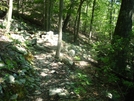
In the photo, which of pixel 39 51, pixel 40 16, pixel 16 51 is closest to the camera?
pixel 16 51

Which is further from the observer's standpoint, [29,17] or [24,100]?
[29,17]

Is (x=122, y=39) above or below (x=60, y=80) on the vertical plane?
above

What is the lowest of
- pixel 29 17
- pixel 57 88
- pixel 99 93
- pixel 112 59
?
pixel 99 93

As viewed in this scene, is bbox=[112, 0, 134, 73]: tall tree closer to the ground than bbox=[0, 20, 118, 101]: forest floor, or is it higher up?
higher up

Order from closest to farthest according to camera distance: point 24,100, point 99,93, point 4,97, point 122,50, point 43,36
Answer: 1. point 4,97
2. point 24,100
3. point 122,50
4. point 99,93
5. point 43,36

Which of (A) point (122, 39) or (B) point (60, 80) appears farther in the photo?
(B) point (60, 80)

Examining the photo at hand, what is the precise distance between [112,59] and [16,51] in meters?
4.30

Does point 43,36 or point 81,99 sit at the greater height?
point 43,36

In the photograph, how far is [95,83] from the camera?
9.36m

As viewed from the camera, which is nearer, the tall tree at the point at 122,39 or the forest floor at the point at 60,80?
the forest floor at the point at 60,80

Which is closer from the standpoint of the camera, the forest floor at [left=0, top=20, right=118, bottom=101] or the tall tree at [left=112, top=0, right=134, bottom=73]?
the forest floor at [left=0, top=20, right=118, bottom=101]

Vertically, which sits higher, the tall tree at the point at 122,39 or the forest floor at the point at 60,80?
the tall tree at the point at 122,39

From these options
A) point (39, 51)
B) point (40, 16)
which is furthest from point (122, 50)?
point (40, 16)

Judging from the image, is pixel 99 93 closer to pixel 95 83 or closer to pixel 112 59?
pixel 95 83
